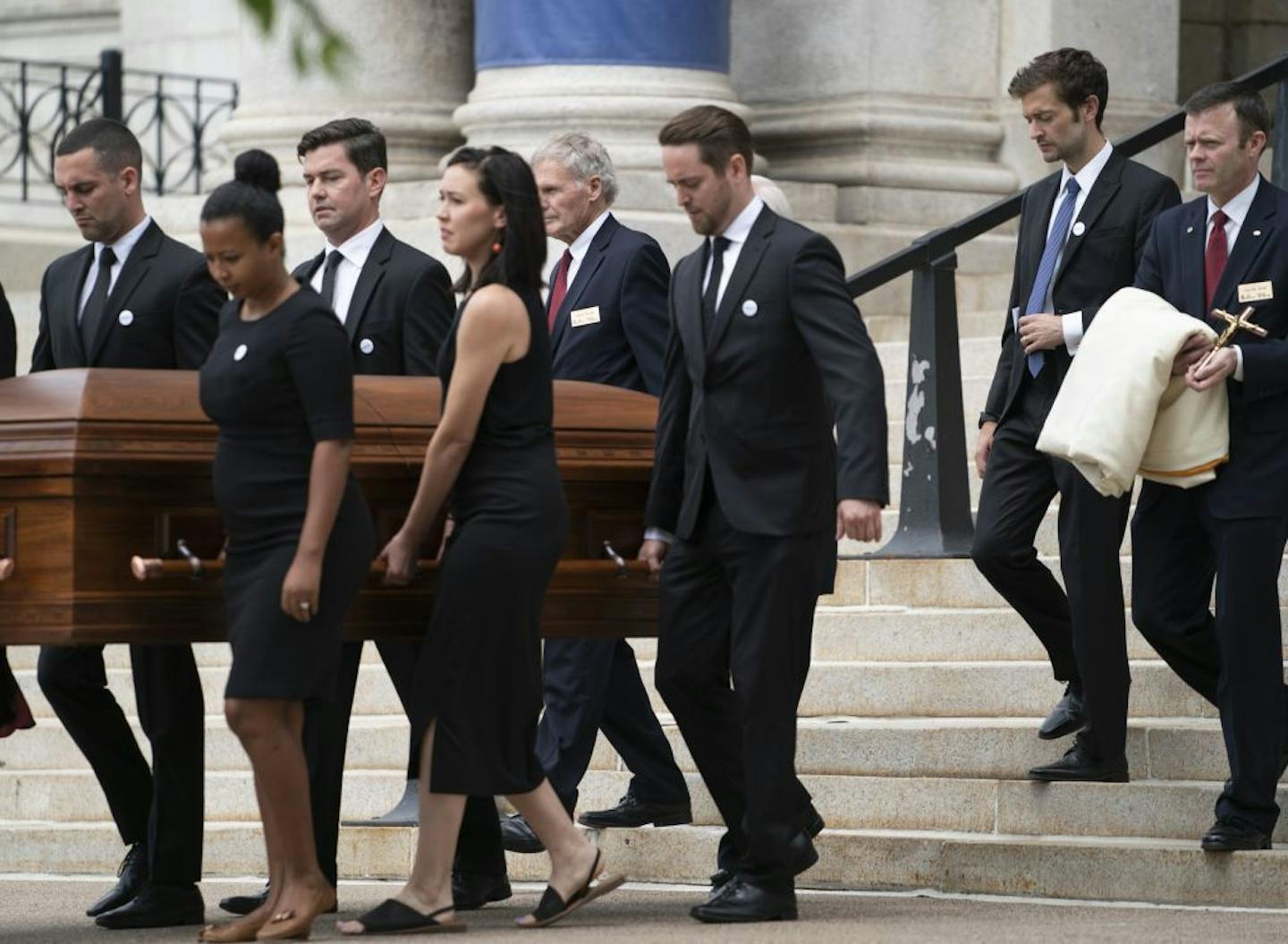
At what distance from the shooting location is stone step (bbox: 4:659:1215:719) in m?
8.59

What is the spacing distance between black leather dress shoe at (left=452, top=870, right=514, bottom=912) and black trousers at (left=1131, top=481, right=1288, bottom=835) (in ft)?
6.03

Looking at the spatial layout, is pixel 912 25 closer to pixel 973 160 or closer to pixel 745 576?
pixel 973 160

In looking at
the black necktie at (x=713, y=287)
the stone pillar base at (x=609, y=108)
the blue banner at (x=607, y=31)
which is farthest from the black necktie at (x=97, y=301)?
the blue banner at (x=607, y=31)

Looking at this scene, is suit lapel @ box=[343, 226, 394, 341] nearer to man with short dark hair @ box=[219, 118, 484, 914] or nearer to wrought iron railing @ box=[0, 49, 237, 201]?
man with short dark hair @ box=[219, 118, 484, 914]

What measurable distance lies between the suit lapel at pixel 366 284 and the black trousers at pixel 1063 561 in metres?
1.77

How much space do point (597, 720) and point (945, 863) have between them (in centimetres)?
105

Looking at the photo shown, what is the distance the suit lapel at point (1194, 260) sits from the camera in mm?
7723

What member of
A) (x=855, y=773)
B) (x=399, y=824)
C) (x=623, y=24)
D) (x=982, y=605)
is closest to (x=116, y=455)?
(x=399, y=824)

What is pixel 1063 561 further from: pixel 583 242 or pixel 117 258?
pixel 117 258

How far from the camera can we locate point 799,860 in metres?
7.21

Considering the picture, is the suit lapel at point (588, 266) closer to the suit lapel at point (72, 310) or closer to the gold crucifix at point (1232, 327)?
the suit lapel at point (72, 310)

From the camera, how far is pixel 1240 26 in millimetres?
15805

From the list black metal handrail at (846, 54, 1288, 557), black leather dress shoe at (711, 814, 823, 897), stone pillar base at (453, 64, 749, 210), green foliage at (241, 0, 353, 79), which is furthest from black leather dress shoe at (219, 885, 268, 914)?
stone pillar base at (453, 64, 749, 210)

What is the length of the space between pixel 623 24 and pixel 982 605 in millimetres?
4199
